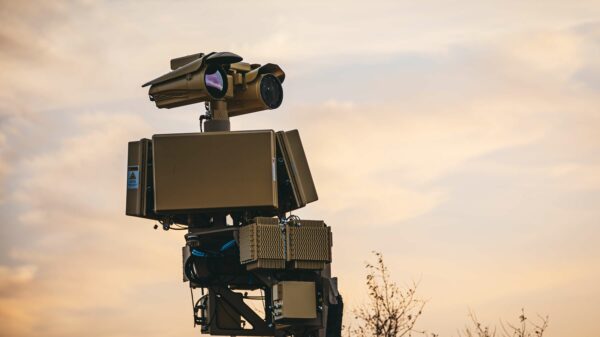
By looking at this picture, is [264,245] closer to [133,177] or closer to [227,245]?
[227,245]

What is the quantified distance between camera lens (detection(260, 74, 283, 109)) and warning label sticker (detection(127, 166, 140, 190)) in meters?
2.82

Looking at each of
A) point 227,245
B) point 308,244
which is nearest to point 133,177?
point 227,245

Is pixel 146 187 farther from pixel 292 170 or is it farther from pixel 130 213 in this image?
pixel 292 170

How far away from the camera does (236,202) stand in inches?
1247

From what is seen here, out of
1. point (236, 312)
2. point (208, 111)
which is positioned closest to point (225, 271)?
point (236, 312)

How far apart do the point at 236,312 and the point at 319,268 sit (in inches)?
93.3

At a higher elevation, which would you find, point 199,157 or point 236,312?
point 199,157

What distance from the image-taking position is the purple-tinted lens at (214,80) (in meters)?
32.3

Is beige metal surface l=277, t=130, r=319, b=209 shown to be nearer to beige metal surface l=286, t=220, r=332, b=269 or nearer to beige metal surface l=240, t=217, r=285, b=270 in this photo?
beige metal surface l=286, t=220, r=332, b=269

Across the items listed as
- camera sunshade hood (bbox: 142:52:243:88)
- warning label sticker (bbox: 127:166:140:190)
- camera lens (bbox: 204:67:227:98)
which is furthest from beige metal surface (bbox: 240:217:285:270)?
camera sunshade hood (bbox: 142:52:243:88)

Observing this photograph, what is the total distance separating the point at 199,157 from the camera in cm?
3172

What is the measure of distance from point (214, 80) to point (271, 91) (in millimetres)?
1253

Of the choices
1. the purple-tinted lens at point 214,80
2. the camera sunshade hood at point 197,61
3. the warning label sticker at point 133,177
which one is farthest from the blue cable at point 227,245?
the camera sunshade hood at point 197,61

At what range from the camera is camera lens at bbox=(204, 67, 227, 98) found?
106ft
